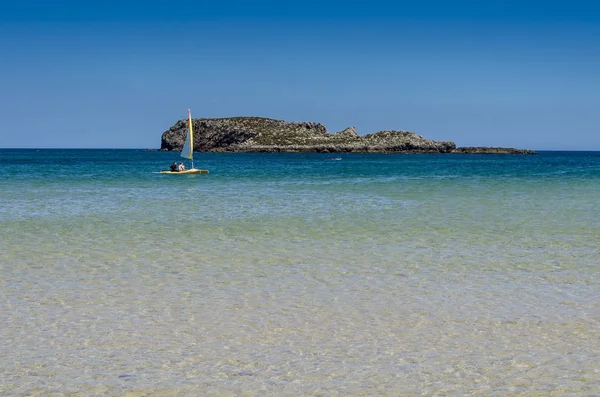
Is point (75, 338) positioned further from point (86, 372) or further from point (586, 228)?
point (586, 228)

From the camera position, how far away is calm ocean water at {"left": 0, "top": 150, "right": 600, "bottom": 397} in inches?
340

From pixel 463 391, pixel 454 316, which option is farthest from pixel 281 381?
pixel 454 316

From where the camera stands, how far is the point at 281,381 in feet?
28.0

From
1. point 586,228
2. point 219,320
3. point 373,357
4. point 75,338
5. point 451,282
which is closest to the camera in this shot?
point 373,357

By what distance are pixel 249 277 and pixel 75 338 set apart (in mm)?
5326

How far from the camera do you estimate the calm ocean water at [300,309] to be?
340 inches

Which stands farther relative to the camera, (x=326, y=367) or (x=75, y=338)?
(x=75, y=338)

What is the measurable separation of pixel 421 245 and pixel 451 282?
17.8 ft

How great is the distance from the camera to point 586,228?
2406 cm

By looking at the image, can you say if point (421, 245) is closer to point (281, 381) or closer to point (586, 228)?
point (586, 228)

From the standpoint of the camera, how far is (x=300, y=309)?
12109 mm

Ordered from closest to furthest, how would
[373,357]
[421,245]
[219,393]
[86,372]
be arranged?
[219,393] < [86,372] < [373,357] < [421,245]

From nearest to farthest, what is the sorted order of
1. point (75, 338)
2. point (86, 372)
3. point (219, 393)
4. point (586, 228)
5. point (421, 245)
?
point (219, 393)
point (86, 372)
point (75, 338)
point (421, 245)
point (586, 228)

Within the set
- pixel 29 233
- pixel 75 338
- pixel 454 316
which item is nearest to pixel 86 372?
pixel 75 338
